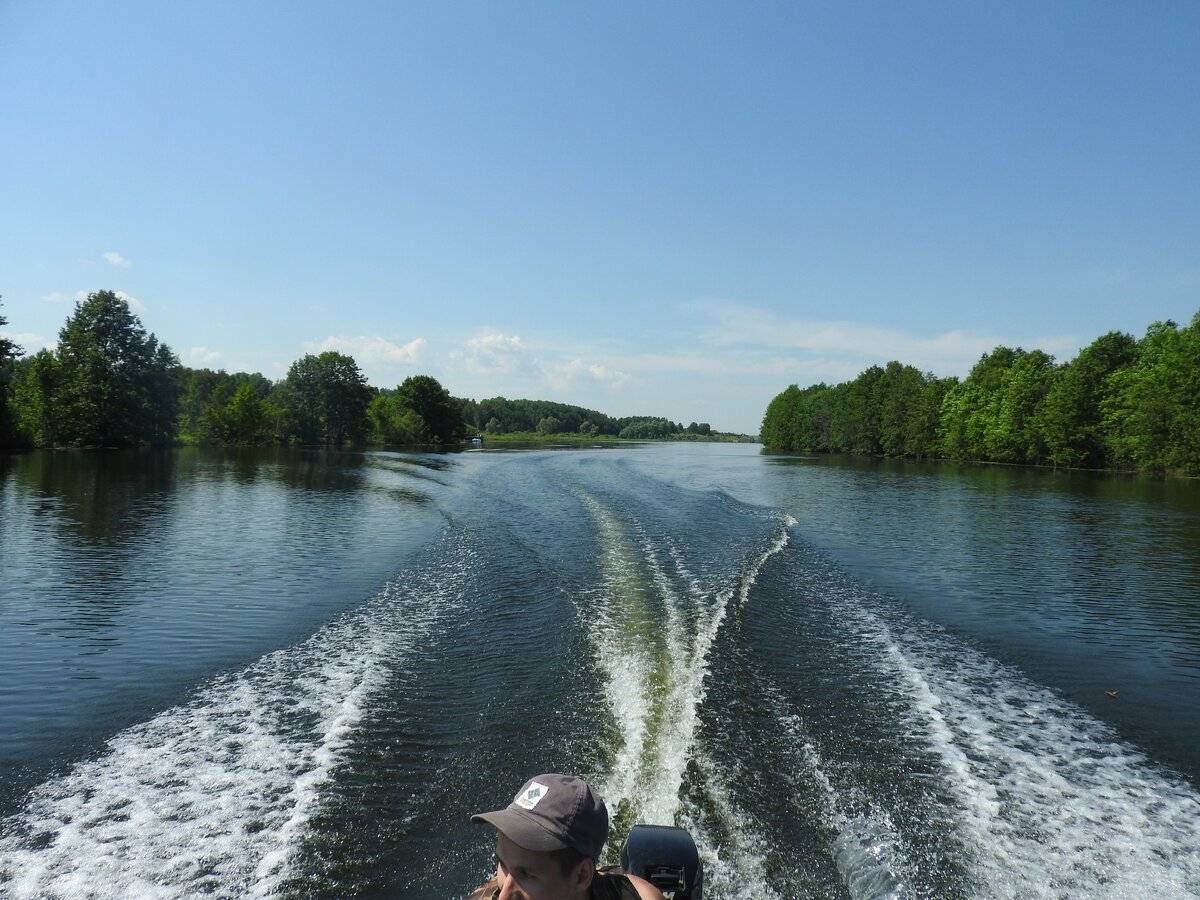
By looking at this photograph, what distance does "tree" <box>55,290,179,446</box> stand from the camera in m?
71.7

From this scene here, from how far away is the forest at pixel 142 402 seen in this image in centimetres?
7119

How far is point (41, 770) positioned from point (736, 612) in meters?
9.48

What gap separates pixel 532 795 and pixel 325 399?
357 feet

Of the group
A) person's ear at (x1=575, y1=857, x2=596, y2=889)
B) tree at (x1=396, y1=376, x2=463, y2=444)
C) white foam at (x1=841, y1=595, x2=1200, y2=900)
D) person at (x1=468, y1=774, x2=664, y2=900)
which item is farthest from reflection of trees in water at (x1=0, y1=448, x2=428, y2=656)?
tree at (x1=396, y1=376, x2=463, y2=444)

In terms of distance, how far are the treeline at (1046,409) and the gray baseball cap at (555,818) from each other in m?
68.4

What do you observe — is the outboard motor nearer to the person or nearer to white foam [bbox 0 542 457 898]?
the person

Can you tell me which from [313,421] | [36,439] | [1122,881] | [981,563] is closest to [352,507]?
[981,563]

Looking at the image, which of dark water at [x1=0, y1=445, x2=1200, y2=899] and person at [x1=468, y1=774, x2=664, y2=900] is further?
dark water at [x1=0, y1=445, x2=1200, y2=899]

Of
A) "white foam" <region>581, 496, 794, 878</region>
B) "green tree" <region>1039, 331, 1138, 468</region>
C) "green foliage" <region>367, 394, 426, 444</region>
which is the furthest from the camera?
"green foliage" <region>367, 394, 426, 444</region>

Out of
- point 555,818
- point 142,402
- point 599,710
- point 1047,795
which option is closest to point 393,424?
point 142,402

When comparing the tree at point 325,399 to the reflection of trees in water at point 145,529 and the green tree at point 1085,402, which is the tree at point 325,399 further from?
the green tree at point 1085,402

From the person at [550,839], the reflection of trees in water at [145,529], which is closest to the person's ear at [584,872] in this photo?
the person at [550,839]

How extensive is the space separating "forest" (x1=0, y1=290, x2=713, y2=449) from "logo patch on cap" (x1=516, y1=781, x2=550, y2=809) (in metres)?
74.1

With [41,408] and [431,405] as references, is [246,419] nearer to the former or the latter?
[41,408]
